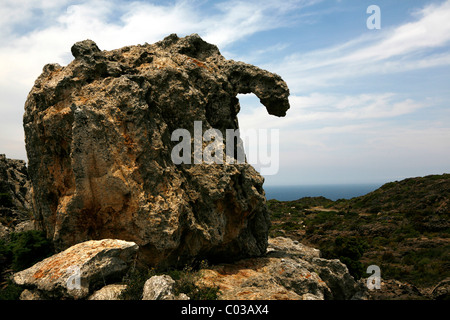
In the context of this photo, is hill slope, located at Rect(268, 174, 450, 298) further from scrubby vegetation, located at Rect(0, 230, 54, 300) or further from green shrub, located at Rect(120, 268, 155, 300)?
scrubby vegetation, located at Rect(0, 230, 54, 300)

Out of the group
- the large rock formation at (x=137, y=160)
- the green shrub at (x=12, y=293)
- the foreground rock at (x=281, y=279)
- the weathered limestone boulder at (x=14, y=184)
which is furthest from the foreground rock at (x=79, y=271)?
the weathered limestone boulder at (x=14, y=184)

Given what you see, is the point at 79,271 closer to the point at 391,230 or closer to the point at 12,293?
the point at 12,293

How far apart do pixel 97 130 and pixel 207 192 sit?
4742 millimetres

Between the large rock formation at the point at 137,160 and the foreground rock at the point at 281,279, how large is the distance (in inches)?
45.6

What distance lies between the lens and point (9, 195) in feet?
73.0

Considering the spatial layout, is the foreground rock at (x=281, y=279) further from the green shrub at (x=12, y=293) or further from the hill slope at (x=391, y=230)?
the green shrub at (x=12, y=293)

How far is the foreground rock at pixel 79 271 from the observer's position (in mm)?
8586

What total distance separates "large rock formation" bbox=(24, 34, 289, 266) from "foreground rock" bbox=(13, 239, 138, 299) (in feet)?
4.12

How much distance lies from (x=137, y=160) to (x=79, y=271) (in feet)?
13.3

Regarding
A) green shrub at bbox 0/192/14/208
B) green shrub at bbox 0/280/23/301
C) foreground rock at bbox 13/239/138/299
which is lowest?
green shrub at bbox 0/280/23/301

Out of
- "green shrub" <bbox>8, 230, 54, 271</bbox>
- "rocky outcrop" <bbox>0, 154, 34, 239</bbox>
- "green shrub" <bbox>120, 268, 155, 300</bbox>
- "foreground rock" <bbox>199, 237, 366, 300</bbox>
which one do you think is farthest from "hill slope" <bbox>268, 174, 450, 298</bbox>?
"rocky outcrop" <bbox>0, 154, 34, 239</bbox>

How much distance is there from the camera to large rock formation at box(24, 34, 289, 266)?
10.9 meters

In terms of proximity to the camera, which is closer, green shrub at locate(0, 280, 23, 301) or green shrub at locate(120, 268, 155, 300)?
green shrub at locate(120, 268, 155, 300)

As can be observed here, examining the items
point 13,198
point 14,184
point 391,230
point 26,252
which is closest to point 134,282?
point 26,252
